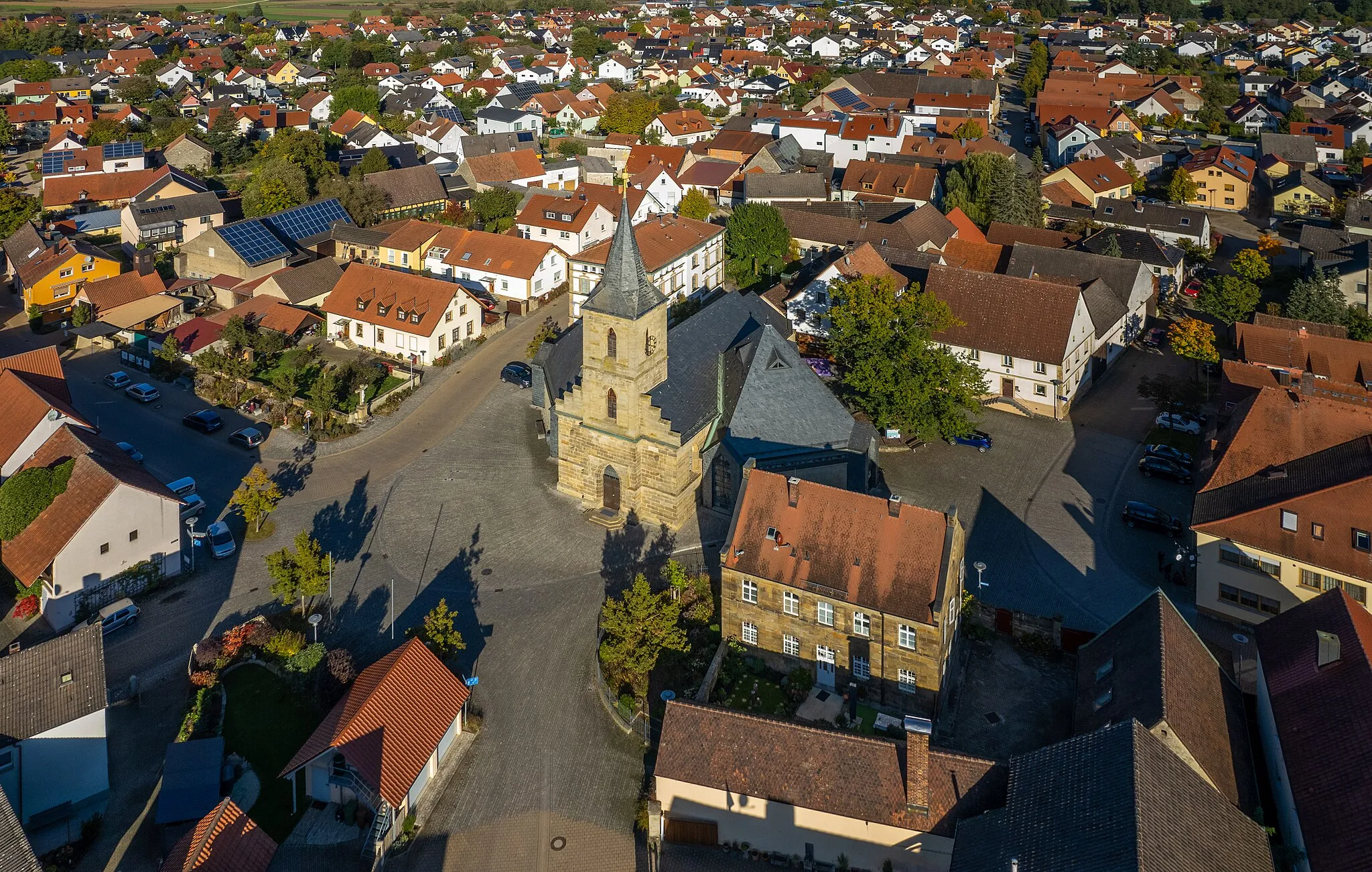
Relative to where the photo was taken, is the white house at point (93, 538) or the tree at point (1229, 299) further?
the tree at point (1229, 299)

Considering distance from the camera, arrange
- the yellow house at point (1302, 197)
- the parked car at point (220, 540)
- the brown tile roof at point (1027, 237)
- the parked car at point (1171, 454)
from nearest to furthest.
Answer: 1. the parked car at point (220, 540)
2. the parked car at point (1171, 454)
3. the brown tile roof at point (1027, 237)
4. the yellow house at point (1302, 197)

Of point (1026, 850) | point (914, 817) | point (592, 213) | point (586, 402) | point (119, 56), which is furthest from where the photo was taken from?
point (119, 56)

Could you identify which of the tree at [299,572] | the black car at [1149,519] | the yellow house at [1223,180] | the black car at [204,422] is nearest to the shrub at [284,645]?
the tree at [299,572]

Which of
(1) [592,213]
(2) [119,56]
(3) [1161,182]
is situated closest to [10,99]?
(2) [119,56]

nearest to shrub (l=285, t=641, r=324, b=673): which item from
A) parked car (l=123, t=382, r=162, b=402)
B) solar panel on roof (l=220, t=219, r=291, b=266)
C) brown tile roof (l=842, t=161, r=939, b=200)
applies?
parked car (l=123, t=382, r=162, b=402)

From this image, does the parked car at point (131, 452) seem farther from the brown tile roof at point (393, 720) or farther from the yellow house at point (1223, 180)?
the yellow house at point (1223, 180)

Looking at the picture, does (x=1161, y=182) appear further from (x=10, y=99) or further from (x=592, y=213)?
(x=10, y=99)

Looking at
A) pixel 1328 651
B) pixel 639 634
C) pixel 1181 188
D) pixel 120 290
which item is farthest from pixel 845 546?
pixel 1181 188
